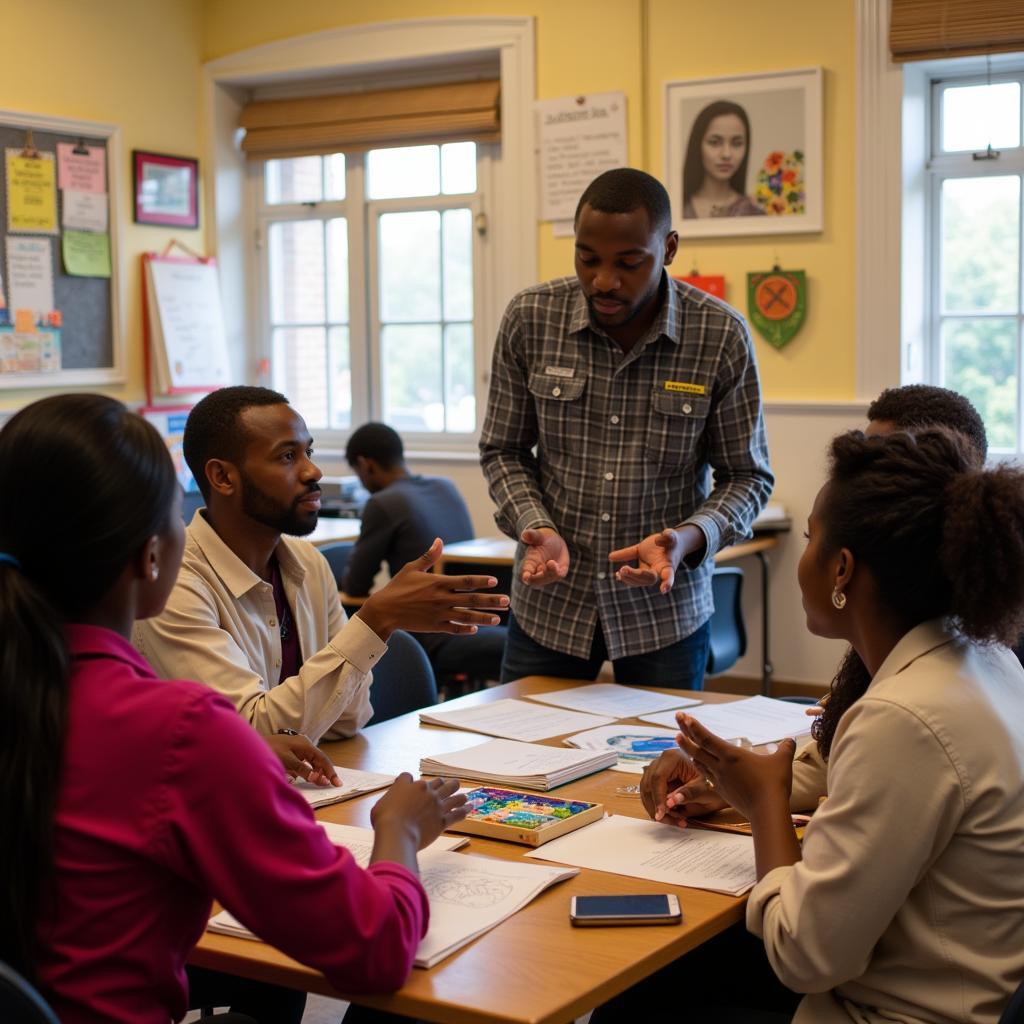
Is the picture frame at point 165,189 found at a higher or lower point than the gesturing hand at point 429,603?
higher

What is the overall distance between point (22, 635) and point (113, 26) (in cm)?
533

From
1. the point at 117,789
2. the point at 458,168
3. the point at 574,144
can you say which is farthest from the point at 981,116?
the point at 117,789

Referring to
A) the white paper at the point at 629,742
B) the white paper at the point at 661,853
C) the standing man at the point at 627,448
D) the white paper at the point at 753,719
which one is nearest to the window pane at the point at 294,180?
the standing man at the point at 627,448

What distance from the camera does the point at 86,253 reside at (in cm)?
563

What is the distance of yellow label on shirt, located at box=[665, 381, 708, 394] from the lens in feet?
8.74

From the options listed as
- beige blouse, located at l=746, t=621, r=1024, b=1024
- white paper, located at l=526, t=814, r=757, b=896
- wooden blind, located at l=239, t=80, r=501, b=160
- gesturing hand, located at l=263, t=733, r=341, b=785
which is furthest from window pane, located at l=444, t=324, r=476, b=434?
beige blouse, located at l=746, t=621, r=1024, b=1024

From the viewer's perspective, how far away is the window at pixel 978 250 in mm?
4918

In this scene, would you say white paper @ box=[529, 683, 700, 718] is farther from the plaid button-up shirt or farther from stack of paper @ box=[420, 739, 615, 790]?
stack of paper @ box=[420, 739, 615, 790]

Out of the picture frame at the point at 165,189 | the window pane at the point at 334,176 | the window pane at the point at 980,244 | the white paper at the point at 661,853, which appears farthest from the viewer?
the window pane at the point at 334,176

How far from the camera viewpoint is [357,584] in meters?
4.35

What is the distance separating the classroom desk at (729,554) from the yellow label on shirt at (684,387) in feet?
5.78

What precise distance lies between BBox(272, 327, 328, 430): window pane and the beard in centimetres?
422

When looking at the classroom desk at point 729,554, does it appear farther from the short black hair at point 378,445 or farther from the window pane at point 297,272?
the window pane at point 297,272

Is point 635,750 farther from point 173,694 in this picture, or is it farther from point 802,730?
point 173,694
